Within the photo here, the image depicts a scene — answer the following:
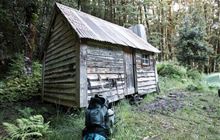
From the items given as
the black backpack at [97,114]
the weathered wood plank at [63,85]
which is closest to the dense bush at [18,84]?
the weathered wood plank at [63,85]

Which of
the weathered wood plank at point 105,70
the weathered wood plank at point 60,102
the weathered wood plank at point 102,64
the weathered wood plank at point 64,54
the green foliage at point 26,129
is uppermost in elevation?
the weathered wood plank at point 64,54

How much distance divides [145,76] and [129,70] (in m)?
1.84

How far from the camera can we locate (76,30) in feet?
26.1

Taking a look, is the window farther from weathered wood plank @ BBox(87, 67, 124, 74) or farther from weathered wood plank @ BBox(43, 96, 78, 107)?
weathered wood plank @ BBox(43, 96, 78, 107)

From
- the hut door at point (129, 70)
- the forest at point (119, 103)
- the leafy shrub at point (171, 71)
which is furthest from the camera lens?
the leafy shrub at point (171, 71)

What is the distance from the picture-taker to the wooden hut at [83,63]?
8.09 m

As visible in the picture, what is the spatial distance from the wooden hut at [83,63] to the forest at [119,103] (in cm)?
64

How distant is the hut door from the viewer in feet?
34.9

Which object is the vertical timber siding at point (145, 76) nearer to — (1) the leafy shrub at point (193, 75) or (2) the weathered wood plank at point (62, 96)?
(2) the weathered wood plank at point (62, 96)

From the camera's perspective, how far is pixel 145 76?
1245 cm

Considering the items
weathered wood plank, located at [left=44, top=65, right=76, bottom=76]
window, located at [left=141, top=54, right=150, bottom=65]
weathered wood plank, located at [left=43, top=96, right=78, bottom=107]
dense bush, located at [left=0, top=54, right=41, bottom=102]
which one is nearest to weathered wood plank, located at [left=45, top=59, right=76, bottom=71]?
weathered wood plank, located at [left=44, top=65, right=76, bottom=76]

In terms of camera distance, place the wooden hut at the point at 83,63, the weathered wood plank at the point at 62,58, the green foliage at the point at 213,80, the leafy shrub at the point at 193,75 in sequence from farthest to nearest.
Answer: the leafy shrub at the point at 193,75 < the green foliage at the point at 213,80 < the weathered wood plank at the point at 62,58 < the wooden hut at the point at 83,63

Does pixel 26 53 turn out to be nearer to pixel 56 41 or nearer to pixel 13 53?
pixel 13 53

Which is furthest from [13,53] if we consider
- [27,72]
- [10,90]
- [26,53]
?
[10,90]
